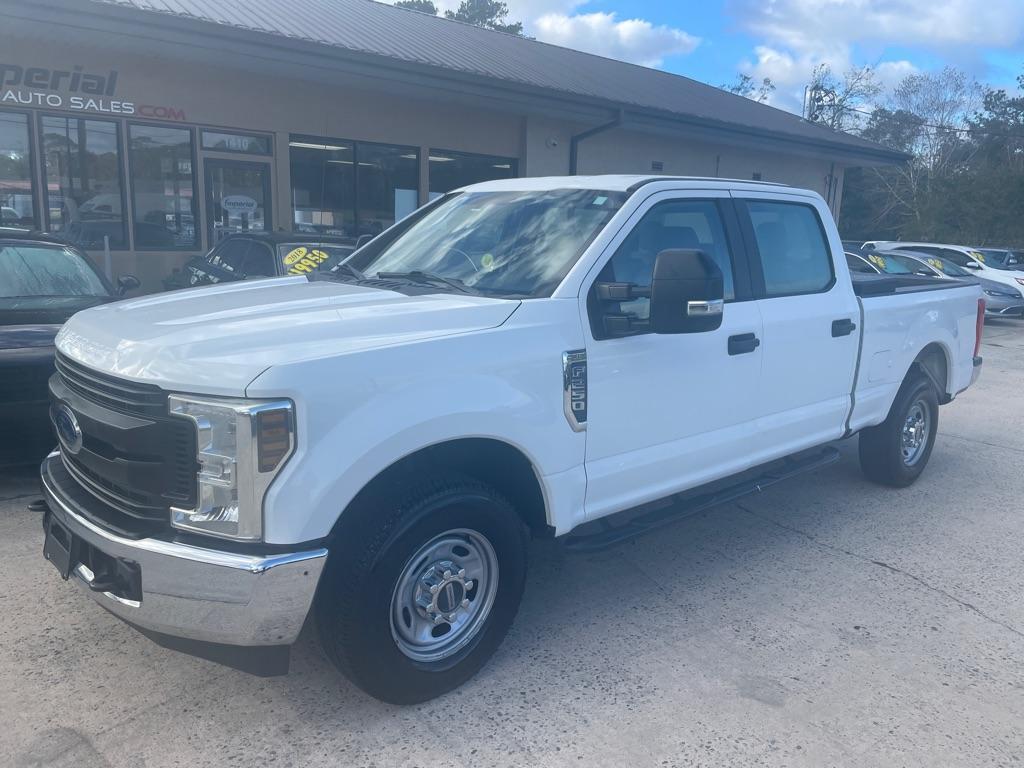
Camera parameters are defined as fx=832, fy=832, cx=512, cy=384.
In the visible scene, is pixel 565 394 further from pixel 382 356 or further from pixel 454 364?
pixel 382 356

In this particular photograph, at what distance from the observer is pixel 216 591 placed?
103 inches

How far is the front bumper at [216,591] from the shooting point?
2.59m

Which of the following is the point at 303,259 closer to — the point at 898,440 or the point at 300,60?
the point at 300,60

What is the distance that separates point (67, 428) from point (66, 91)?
33.5 ft

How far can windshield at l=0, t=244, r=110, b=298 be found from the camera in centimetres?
599

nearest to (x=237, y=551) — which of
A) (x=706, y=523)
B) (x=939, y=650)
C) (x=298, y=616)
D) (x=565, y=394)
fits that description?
(x=298, y=616)

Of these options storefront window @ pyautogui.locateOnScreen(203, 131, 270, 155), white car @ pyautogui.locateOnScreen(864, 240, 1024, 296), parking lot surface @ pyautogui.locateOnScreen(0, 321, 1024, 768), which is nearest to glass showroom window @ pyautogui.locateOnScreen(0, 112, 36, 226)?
storefront window @ pyautogui.locateOnScreen(203, 131, 270, 155)

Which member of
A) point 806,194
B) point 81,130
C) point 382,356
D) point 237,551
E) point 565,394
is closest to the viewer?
point 237,551

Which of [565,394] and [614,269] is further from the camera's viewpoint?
[614,269]

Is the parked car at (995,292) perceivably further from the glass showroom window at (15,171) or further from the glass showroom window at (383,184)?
the glass showroom window at (15,171)

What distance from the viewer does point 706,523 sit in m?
5.30

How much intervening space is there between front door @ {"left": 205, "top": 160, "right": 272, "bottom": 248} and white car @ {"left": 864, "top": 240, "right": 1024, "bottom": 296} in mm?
14407

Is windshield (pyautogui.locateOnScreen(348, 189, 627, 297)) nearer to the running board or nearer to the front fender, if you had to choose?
the front fender

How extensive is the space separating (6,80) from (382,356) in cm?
1090
